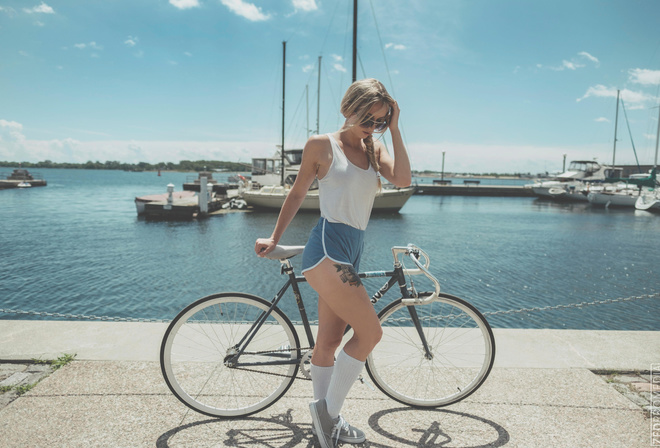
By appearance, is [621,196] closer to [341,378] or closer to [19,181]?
[341,378]

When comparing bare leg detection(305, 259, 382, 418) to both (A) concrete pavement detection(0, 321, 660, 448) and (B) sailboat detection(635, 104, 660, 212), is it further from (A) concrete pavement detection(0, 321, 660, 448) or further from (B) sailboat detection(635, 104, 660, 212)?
(B) sailboat detection(635, 104, 660, 212)

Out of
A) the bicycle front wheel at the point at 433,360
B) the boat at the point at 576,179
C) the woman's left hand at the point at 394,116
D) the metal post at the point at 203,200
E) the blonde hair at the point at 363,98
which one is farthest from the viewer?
the boat at the point at 576,179

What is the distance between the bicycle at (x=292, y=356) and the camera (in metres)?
2.49

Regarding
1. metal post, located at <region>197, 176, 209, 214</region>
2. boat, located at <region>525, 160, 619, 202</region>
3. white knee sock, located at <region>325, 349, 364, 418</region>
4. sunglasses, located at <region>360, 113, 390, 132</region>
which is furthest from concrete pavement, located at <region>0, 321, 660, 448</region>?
boat, located at <region>525, 160, 619, 202</region>

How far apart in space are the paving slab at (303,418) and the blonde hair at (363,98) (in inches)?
69.9

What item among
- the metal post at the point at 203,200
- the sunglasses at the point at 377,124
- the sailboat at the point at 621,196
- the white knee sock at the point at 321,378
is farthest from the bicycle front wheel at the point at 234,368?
the sailboat at the point at 621,196

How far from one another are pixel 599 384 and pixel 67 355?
3.90 metres

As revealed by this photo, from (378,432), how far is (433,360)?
78cm

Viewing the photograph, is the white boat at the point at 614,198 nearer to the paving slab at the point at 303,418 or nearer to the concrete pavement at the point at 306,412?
the concrete pavement at the point at 306,412

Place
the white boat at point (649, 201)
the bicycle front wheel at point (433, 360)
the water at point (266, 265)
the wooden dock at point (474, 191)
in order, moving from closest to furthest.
→ the bicycle front wheel at point (433, 360) < the water at point (266, 265) < the white boat at point (649, 201) < the wooden dock at point (474, 191)

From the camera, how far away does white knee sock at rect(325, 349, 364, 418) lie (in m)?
2.17

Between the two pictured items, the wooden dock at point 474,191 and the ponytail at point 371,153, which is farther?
the wooden dock at point 474,191

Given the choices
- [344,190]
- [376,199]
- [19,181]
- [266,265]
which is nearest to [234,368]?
[344,190]

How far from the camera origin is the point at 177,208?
28094mm
